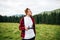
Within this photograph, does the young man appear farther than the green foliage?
No

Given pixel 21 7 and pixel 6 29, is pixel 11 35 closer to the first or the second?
pixel 6 29

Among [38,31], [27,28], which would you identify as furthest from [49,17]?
[27,28]

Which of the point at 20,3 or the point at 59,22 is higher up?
the point at 20,3

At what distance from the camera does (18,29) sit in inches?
83.2

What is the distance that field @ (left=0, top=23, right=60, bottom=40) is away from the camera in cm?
212

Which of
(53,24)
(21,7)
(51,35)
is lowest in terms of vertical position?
(51,35)

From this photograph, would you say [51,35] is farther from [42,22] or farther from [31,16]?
[31,16]

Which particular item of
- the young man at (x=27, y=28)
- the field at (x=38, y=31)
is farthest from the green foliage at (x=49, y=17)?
the young man at (x=27, y=28)

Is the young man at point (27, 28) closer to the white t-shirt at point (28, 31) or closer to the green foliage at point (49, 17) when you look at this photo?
the white t-shirt at point (28, 31)

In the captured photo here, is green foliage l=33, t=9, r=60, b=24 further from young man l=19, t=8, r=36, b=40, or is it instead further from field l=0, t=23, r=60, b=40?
young man l=19, t=8, r=36, b=40

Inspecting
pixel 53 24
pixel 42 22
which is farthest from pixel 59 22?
pixel 42 22

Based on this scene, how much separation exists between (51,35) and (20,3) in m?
0.57

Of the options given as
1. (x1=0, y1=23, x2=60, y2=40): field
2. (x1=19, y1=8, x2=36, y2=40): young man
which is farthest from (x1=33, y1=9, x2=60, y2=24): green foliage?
(x1=19, y1=8, x2=36, y2=40): young man

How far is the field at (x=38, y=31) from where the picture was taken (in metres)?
2.12
